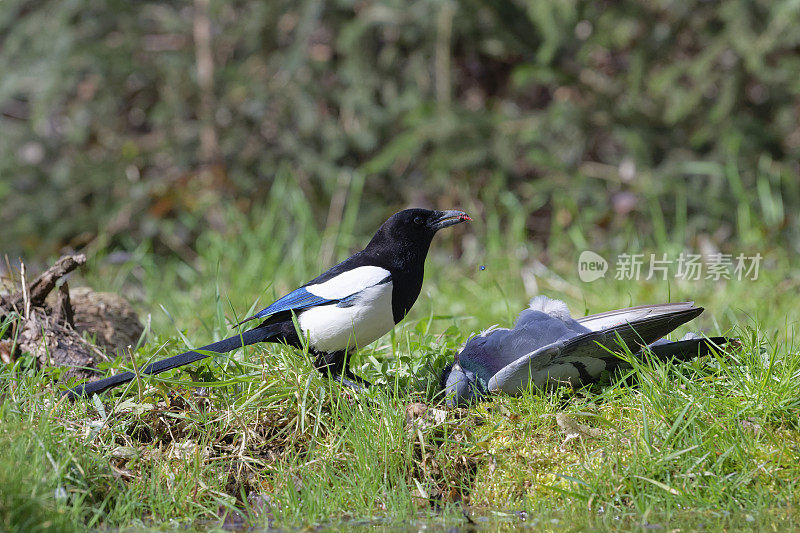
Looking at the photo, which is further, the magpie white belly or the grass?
the magpie white belly

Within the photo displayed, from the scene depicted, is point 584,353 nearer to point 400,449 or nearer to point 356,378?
point 400,449

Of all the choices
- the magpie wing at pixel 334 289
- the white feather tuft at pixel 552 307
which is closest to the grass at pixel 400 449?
the magpie wing at pixel 334 289

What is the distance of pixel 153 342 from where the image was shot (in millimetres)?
3627

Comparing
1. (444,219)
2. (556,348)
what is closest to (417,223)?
(444,219)

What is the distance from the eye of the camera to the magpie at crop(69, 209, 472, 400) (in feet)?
9.73

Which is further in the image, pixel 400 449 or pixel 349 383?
pixel 349 383

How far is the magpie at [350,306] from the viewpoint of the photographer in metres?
2.96

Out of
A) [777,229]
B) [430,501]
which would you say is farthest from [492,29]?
[430,501]

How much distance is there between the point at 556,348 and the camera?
9.23 ft

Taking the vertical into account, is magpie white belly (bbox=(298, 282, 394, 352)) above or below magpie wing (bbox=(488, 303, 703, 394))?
above

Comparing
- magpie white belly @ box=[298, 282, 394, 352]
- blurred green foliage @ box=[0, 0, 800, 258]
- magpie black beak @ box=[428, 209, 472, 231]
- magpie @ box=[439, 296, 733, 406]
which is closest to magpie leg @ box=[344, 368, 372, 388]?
magpie white belly @ box=[298, 282, 394, 352]

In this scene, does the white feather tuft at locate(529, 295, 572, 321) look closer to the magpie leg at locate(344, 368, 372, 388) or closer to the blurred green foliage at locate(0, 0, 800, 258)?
the magpie leg at locate(344, 368, 372, 388)

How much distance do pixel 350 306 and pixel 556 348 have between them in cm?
72

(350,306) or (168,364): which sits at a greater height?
(350,306)
